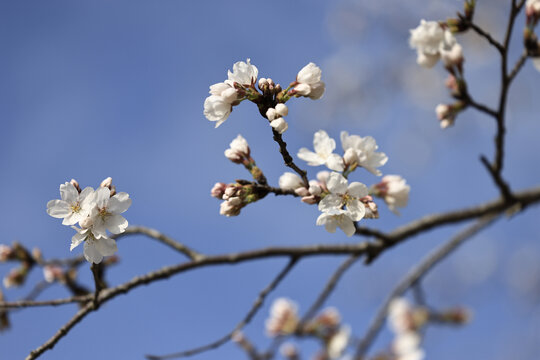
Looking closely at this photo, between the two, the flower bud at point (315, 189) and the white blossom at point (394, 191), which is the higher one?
the white blossom at point (394, 191)

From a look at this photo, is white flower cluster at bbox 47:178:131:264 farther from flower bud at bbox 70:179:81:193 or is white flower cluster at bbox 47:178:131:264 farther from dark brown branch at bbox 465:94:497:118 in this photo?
dark brown branch at bbox 465:94:497:118

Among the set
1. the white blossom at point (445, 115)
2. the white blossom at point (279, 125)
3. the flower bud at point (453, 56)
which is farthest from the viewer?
the white blossom at point (445, 115)

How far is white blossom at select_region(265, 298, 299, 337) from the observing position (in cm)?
476

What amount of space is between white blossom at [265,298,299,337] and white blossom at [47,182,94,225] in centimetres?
356

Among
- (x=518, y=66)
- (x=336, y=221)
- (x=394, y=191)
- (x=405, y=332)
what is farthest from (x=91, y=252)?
(x=405, y=332)

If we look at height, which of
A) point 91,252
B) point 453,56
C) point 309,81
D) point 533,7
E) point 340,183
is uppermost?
point 533,7

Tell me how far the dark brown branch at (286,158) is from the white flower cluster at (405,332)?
146 inches

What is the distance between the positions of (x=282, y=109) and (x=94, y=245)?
772mm

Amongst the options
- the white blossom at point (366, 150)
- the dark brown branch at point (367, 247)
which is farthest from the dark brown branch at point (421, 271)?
the white blossom at point (366, 150)

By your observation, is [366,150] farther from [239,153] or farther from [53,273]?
[53,273]

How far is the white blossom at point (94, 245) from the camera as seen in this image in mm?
1472

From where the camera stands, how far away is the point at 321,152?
64.5 inches

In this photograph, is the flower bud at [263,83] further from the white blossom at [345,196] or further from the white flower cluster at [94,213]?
the white flower cluster at [94,213]

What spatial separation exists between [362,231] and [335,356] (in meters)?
1.62
